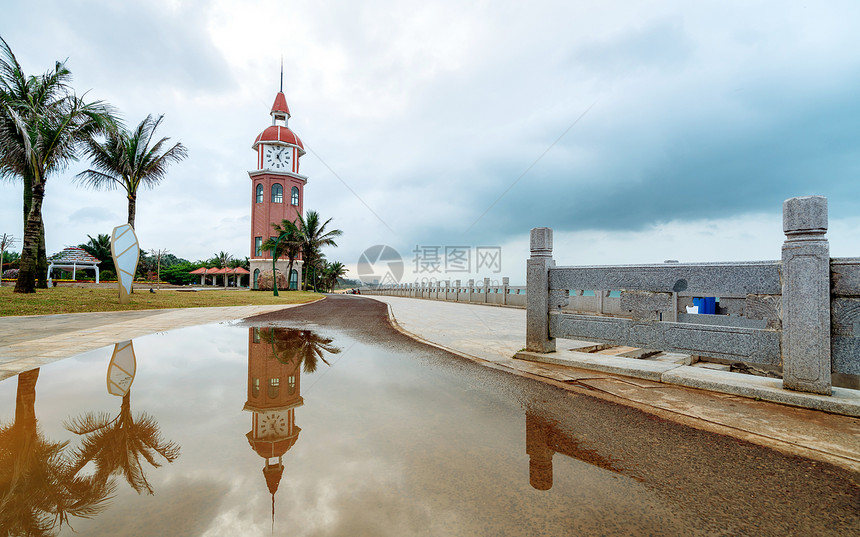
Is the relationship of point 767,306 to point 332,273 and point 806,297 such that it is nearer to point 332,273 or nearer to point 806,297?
point 806,297

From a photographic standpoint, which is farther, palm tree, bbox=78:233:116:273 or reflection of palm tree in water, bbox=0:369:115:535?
palm tree, bbox=78:233:116:273

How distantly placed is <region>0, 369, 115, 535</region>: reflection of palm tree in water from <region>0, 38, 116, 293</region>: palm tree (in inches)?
658

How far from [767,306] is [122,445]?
6.04 m

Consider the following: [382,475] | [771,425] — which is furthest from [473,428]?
[771,425]

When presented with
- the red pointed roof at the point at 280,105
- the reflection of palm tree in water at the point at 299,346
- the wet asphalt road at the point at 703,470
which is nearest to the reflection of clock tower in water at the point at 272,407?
the reflection of palm tree in water at the point at 299,346

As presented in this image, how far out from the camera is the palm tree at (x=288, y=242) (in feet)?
117

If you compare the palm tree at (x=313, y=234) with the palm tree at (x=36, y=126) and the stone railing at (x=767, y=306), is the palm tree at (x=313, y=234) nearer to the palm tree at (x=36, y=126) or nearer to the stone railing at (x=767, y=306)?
the palm tree at (x=36, y=126)

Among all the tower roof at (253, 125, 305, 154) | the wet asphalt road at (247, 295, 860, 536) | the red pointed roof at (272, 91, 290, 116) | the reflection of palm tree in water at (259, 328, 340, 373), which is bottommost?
the reflection of palm tree in water at (259, 328, 340, 373)

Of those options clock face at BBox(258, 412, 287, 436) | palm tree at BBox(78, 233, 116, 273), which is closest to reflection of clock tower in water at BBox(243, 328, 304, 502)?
clock face at BBox(258, 412, 287, 436)

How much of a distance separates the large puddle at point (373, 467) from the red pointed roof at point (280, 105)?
4451 centimetres

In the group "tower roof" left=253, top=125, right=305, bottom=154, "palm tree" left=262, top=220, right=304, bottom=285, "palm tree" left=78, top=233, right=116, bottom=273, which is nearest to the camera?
"palm tree" left=262, top=220, right=304, bottom=285

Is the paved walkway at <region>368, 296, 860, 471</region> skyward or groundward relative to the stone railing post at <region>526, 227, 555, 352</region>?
groundward

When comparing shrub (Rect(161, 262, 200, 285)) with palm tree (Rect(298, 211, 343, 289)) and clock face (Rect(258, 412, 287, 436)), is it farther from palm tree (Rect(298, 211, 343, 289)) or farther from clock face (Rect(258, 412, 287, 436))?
clock face (Rect(258, 412, 287, 436))

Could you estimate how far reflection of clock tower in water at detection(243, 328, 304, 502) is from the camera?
2.30 meters
